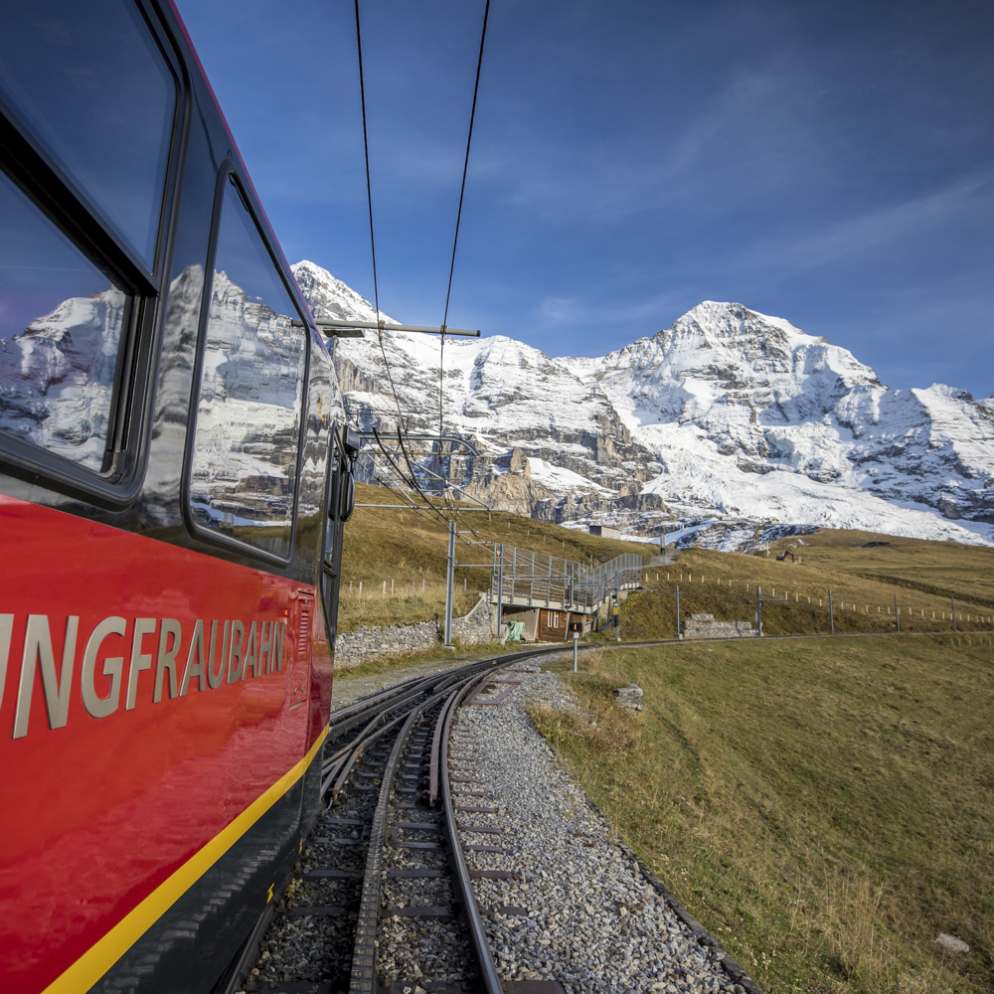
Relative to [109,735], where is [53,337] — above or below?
above

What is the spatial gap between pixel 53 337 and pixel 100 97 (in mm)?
606

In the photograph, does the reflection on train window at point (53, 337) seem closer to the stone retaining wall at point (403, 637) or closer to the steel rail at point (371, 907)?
the steel rail at point (371, 907)

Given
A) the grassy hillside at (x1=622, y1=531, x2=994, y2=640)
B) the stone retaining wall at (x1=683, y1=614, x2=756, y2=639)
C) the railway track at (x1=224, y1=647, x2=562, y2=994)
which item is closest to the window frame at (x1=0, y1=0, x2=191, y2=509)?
the railway track at (x1=224, y1=647, x2=562, y2=994)

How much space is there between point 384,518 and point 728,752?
7551 centimetres

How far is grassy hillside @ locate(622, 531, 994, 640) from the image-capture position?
5693cm

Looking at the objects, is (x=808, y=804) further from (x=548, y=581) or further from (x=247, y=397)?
(x=548, y=581)

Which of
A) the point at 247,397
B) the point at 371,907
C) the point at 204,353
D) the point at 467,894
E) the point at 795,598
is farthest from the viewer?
the point at 795,598

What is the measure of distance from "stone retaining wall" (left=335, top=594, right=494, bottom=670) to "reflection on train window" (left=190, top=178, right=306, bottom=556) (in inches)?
760

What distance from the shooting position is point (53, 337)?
172 cm

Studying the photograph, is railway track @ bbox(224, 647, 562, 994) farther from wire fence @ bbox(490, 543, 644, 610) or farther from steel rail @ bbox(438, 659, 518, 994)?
wire fence @ bbox(490, 543, 644, 610)

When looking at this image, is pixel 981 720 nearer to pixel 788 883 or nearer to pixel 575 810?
pixel 788 883

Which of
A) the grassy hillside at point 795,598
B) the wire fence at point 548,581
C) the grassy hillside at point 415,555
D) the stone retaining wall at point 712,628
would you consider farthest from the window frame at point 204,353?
the stone retaining wall at point 712,628

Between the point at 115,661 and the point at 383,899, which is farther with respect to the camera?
the point at 383,899

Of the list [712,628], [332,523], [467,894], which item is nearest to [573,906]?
[467,894]
